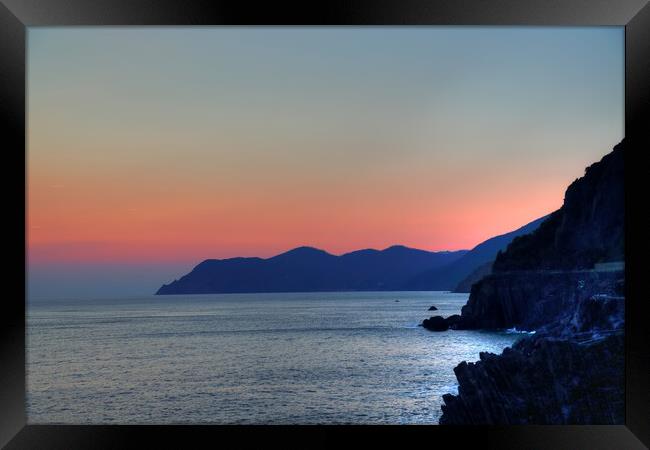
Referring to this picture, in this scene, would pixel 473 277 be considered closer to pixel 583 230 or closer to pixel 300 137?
pixel 300 137

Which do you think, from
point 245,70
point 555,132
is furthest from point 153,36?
point 555,132

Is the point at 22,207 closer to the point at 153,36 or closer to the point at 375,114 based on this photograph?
the point at 153,36

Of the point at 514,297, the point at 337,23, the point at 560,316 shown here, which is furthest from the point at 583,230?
the point at 337,23

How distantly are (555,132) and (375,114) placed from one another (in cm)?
1522

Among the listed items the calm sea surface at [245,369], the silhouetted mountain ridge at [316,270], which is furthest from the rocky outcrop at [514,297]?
the silhouetted mountain ridge at [316,270]

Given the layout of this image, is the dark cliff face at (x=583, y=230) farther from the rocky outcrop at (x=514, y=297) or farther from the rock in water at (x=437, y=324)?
the rock in water at (x=437, y=324)

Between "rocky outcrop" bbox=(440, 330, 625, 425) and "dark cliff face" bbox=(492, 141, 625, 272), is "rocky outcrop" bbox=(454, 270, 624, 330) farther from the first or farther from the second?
"rocky outcrop" bbox=(440, 330, 625, 425)

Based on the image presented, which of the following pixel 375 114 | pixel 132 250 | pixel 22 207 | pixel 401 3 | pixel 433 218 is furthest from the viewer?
pixel 375 114

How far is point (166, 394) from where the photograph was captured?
21.5 m

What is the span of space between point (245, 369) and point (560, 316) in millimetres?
16922

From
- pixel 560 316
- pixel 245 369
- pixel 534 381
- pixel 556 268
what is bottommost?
pixel 245 369

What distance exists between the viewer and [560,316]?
1254 inches

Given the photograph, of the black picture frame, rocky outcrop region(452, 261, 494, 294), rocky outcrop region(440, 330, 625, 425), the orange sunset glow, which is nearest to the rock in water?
the orange sunset glow

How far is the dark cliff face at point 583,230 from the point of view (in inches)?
1109
